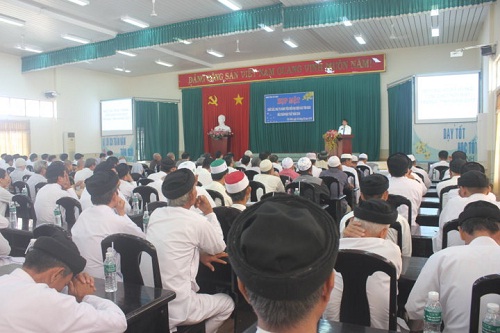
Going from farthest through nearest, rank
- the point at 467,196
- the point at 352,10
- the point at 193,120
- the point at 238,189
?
the point at 193,120 < the point at 352,10 < the point at 238,189 < the point at 467,196

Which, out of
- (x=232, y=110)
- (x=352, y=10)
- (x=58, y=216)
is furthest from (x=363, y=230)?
(x=232, y=110)

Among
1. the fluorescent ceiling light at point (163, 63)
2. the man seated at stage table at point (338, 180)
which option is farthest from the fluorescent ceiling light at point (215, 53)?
the man seated at stage table at point (338, 180)

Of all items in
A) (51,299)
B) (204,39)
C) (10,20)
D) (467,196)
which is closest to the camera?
(51,299)

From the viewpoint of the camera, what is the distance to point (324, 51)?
527 inches

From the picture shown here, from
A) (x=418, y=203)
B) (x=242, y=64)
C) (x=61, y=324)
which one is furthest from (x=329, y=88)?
(x=61, y=324)

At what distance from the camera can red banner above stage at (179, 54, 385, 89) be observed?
42.6ft

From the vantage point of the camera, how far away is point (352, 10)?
7.96 m

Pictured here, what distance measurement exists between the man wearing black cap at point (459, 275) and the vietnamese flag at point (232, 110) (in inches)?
523

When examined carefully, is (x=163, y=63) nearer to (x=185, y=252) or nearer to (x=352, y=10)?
(x=352, y=10)

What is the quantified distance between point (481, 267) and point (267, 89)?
13.2m

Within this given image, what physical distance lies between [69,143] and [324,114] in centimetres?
899

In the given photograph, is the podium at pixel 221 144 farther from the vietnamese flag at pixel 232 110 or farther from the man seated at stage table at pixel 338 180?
the man seated at stage table at pixel 338 180

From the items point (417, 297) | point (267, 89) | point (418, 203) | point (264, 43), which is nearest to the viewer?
point (417, 297)

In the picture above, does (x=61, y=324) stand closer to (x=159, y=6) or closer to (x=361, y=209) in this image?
(x=361, y=209)
